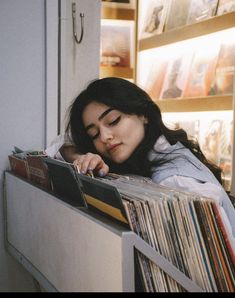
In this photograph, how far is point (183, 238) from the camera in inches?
32.2

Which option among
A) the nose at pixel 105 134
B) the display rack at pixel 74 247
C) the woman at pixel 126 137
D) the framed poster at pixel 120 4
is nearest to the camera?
the display rack at pixel 74 247

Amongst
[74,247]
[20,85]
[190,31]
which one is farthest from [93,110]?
[190,31]

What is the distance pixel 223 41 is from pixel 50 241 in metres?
2.16

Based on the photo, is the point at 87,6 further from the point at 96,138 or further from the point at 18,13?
the point at 96,138

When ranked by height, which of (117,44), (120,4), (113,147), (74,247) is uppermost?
(120,4)

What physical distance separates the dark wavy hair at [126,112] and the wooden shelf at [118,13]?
84.7 inches

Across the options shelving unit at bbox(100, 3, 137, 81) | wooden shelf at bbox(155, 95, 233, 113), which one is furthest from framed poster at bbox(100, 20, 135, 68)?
wooden shelf at bbox(155, 95, 233, 113)


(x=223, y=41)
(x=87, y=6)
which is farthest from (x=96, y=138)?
(x=223, y=41)

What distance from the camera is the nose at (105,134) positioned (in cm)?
150

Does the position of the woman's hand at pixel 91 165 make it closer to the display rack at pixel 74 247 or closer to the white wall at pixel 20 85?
the display rack at pixel 74 247

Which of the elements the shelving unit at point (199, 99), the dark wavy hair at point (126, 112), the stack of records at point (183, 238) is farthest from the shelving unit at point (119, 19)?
the stack of records at point (183, 238)

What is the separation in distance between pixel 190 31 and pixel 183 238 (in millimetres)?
2335

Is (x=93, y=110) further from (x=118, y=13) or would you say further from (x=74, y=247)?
(x=118, y=13)

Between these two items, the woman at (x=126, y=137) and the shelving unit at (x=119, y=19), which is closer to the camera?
the woman at (x=126, y=137)
